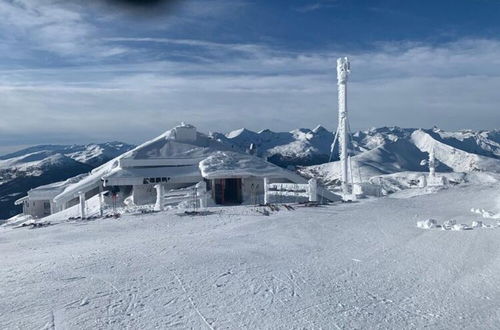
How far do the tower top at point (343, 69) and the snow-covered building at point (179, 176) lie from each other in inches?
257

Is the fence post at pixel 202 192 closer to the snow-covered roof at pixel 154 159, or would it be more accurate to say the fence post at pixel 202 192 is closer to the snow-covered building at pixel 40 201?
the snow-covered roof at pixel 154 159

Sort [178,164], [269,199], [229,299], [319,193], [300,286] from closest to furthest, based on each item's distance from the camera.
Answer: [229,299] → [300,286] → [269,199] → [319,193] → [178,164]

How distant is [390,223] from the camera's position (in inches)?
570

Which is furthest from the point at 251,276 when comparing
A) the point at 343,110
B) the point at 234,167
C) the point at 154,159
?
the point at 343,110

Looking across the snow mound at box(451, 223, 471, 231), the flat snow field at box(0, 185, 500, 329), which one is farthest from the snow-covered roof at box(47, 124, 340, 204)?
the snow mound at box(451, 223, 471, 231)

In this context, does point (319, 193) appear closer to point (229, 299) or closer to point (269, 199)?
point (269, 199)

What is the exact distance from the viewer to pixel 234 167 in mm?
24641

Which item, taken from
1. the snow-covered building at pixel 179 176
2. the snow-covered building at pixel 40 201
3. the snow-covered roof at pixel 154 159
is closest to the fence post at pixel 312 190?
the snow-covered building at pixel 179 176

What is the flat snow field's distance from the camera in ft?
21.5

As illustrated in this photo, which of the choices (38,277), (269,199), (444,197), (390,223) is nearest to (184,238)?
(38,277)

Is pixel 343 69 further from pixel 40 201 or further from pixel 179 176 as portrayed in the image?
pixel 40 201

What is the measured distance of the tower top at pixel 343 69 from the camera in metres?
26.5

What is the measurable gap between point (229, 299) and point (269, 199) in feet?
46.3

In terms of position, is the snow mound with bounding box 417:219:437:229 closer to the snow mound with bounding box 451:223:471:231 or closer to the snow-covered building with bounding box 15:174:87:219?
the snow mound with bounding box 451:223:471:231
